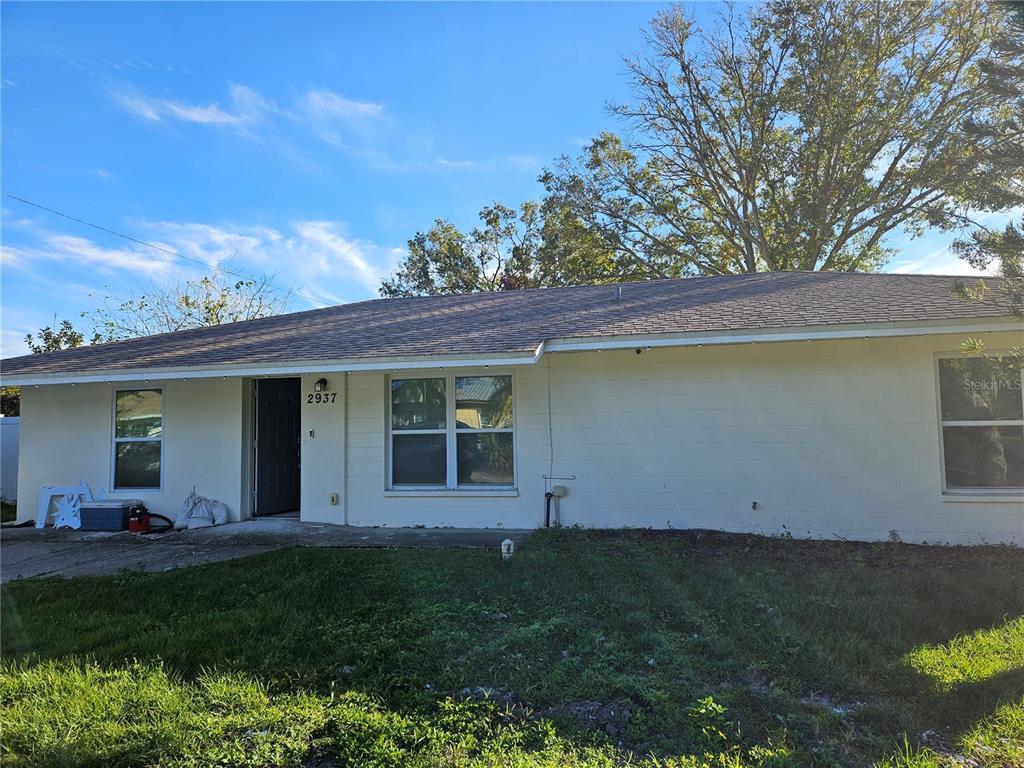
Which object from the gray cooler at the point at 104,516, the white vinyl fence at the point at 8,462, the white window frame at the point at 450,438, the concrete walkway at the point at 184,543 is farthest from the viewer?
the white vinyl fence at the point at 8,462

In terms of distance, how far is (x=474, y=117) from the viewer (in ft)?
40.8

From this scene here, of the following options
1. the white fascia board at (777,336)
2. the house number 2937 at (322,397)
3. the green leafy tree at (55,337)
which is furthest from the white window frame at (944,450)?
the green leafy tree at (55,337)

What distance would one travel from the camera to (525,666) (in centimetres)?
354

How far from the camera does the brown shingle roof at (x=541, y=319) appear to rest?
6984 millimetres

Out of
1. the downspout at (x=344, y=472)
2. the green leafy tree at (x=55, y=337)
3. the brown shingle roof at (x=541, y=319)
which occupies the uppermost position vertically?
the green leafy tree at (x=55, y=337)

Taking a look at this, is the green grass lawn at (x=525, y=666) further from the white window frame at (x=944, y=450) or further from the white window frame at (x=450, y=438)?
the white window frame at (x=450, y=438)

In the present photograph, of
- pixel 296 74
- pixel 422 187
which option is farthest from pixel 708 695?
pixel 422 187

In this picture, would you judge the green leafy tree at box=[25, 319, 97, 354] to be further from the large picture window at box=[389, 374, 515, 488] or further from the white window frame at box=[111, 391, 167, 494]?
the large picture window at box=[389, 374, 515, 488]

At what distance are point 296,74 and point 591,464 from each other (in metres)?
8.49

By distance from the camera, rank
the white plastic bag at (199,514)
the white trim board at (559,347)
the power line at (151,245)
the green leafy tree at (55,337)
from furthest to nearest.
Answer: the green leafy tree at (55,337) → the power line at (151,245) → the white plastic bag at (199,514) → the white trim board at (559,347)

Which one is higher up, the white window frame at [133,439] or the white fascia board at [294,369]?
the white fascia board at [294,369]

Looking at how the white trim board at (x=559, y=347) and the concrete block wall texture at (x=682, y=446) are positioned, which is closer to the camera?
the white trim board at (x=559, y=347)

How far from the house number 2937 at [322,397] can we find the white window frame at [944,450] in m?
7.83

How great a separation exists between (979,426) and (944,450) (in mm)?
461
